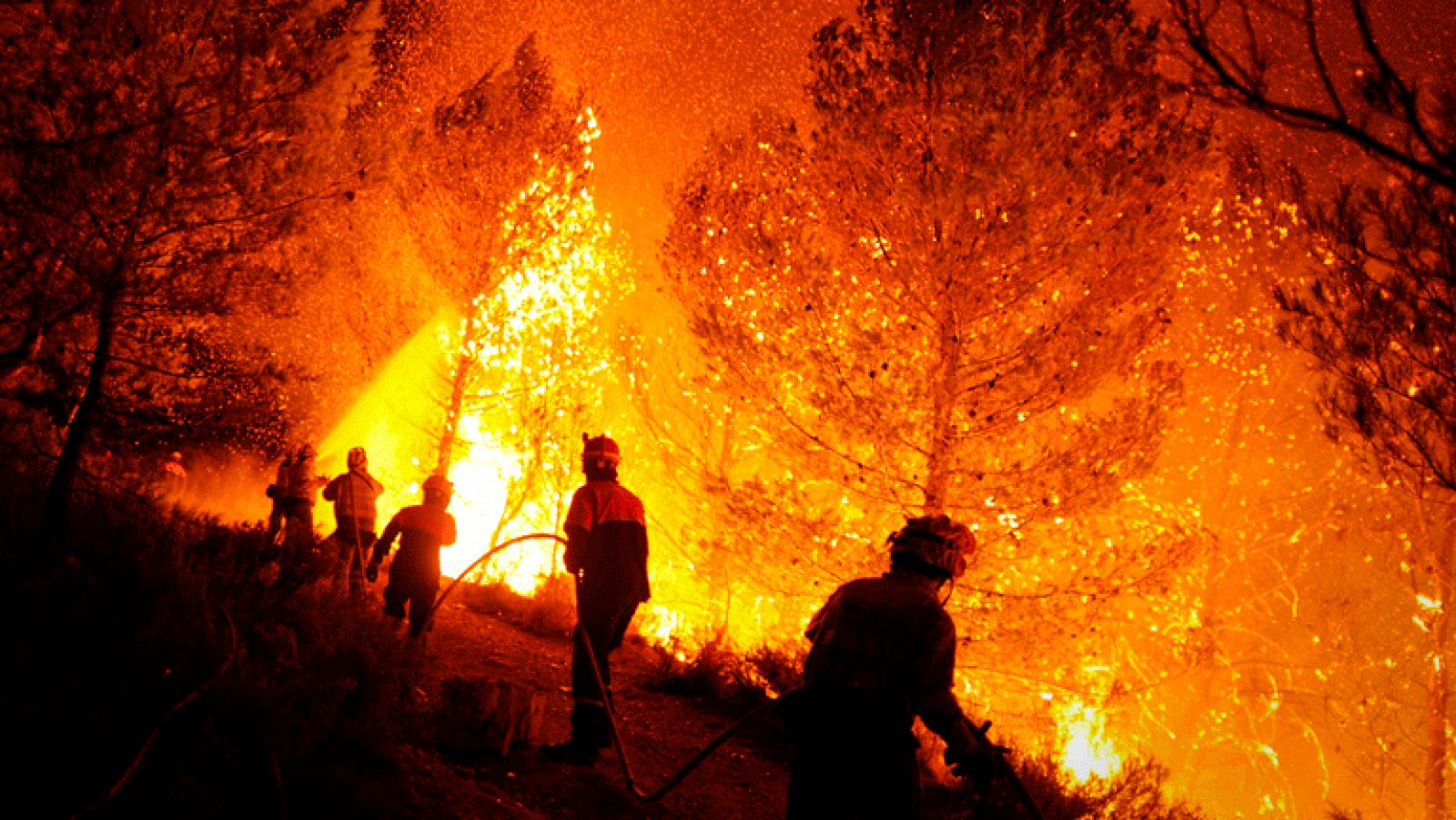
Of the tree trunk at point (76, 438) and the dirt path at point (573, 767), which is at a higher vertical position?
the tree trunk at point (76, 438)

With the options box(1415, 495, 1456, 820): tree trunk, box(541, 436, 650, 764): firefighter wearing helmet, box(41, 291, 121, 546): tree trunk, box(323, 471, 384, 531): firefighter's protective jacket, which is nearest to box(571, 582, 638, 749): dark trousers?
box(541, 436, 650, 764): firefighter wearing helmet

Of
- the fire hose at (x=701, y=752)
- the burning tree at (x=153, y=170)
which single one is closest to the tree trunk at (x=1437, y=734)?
the fire hose at (x=701, y=752)

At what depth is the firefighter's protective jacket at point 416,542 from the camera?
7879 millimetres

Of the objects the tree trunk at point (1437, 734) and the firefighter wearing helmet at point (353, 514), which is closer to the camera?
the firefighter wearing helmet at point (353, 514)

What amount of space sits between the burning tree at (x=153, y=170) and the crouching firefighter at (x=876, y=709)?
5.18 m

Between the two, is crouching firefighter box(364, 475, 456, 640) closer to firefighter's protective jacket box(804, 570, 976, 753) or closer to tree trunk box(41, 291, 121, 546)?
tree trunk box(41, 291, 121, 546)

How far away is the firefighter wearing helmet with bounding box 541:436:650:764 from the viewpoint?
557cm

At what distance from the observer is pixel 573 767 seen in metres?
5.46

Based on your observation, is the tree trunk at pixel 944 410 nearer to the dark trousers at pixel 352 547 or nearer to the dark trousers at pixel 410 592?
the dark trousers at pixel 410 592

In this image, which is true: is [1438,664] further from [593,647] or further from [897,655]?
[897,655]

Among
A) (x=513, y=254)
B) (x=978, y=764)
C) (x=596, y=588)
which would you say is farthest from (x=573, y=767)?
(x=513, y=254)

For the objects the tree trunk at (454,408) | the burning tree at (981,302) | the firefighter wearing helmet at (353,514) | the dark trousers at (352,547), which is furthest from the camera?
the tree trunk at (454,408)

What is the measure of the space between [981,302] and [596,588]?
441 cm

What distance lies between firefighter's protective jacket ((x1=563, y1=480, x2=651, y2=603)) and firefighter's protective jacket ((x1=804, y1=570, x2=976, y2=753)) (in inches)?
87.2
